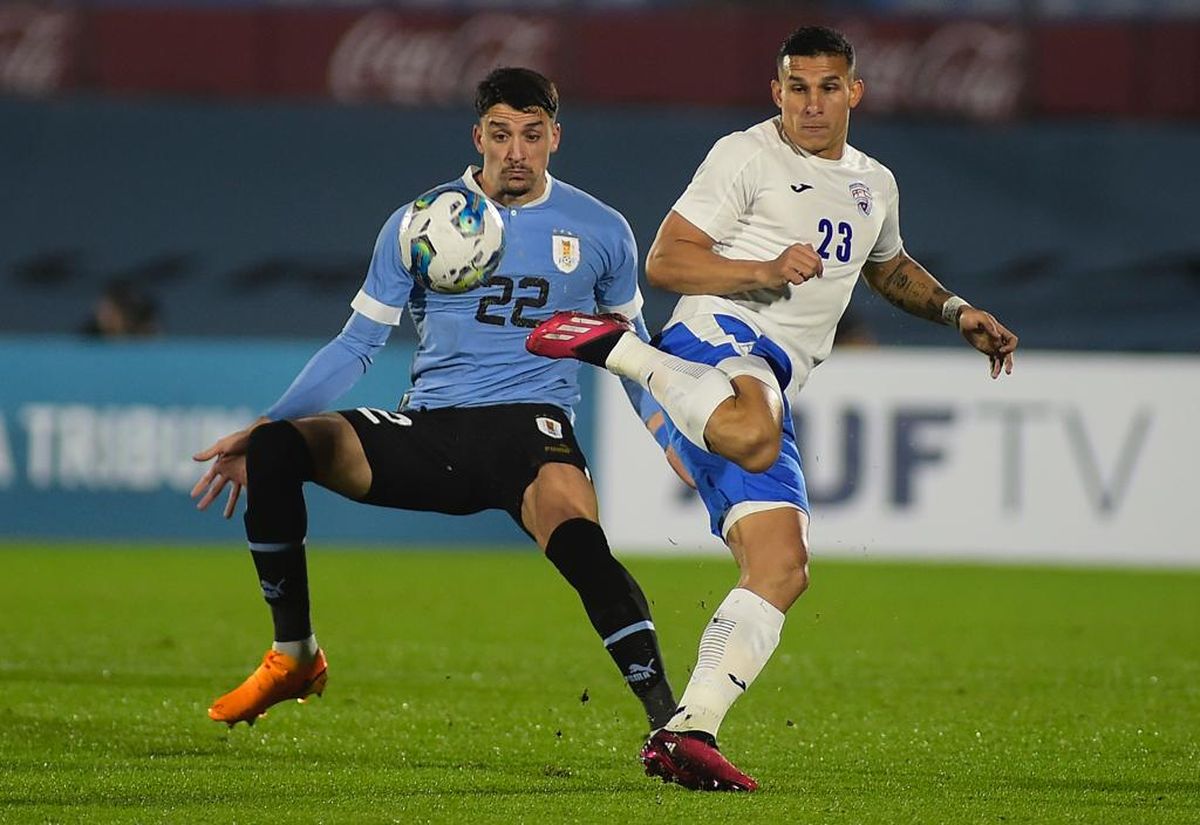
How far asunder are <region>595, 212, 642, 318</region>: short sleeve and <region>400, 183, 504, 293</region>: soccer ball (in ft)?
1.11

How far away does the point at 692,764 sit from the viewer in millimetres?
5055

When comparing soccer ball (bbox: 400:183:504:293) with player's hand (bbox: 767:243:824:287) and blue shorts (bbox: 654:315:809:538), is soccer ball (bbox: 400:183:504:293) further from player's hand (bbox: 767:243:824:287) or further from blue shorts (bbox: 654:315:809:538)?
player's hand (bbox: 767:243:824:287)

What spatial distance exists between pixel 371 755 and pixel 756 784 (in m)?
1.20

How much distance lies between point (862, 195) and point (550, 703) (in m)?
2.36

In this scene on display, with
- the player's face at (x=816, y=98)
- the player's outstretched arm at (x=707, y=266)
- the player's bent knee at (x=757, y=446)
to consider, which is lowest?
the player's bent knee at (x=757, y=446)

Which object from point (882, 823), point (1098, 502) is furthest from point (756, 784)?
point (1098, 502)

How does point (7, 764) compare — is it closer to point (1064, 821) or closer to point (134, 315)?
point (1064, 821)

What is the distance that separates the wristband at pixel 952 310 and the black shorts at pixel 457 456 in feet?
3.68

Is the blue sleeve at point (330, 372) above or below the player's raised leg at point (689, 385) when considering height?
below

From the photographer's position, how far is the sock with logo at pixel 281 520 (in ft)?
18.7

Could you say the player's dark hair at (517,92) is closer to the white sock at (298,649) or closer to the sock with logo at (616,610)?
the sock with logo at (616,610)

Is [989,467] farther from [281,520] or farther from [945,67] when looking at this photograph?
[281,520]

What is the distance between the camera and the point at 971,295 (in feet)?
54.2

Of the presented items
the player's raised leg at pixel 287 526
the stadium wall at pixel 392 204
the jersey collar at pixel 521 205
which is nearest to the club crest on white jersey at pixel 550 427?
the player's raised leg at pixel 287 526
